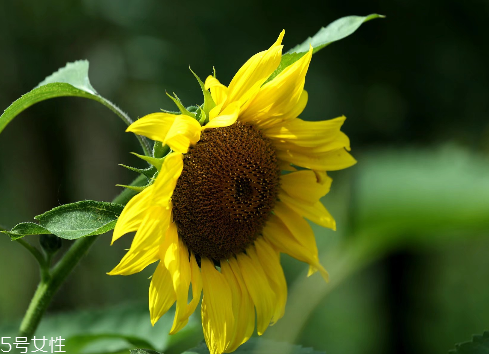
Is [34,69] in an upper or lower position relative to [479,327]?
upper

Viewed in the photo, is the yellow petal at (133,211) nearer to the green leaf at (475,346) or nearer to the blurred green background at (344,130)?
the blurred green background at (344,130)

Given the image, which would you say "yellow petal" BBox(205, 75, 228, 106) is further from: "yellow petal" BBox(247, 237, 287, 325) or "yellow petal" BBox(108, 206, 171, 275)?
"yellow petal" BBox(247, 237, 287, 325)

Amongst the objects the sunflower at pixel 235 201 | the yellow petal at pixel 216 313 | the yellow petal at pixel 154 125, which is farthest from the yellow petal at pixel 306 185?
the yellow petal at pixel 154 125

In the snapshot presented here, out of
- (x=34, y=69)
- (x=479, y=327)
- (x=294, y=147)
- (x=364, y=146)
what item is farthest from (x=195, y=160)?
(x=34, y=69)

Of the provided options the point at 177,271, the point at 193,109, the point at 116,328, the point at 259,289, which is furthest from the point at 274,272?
the point at 116,328

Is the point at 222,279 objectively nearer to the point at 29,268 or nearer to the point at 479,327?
the point at 479,327

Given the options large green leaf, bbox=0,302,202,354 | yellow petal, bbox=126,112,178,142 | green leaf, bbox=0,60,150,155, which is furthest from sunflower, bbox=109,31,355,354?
large green leaf, bbox=0,302,202,354
